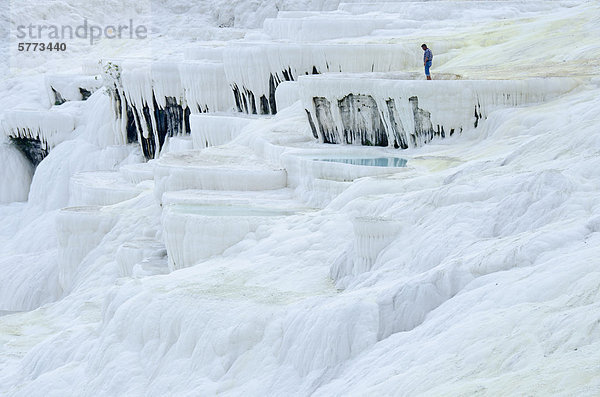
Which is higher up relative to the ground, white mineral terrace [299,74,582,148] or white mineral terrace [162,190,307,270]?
white mineral terrace [299,74,582,148]

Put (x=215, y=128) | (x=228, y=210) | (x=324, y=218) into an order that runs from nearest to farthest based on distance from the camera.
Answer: (x=324, y=218)
(x=228, y=210)
(x=215, y=128)

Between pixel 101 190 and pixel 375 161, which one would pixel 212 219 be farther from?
pixel 101 190

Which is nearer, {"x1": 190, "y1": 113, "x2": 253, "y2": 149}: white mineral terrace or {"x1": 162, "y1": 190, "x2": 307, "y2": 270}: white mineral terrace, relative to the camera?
{"x1": 162, "y1": 190, "x2": 307, "y2": 270}: white mineral terrace

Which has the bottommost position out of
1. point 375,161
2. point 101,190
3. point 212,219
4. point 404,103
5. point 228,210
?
point 101,190

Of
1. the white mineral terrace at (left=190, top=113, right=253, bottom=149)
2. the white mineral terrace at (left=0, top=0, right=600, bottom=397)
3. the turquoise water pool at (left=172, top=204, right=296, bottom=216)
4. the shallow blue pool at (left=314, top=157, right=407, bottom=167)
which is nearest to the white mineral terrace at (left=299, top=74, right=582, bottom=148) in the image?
the white mineral terrace at (left=0, top=0, right=600, bottom=397)

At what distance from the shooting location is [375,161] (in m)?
17.0

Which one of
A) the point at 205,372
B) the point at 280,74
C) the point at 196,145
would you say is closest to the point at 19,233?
the point at 196,145

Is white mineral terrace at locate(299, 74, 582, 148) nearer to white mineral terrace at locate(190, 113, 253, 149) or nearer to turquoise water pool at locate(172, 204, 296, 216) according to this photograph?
turquoise water pool at locate(172, 204, 296, 216)

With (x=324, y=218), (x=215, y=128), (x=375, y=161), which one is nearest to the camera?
(x=324, y=218)

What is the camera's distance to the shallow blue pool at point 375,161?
16.5 meters

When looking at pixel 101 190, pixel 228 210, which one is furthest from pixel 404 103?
pixel 101 190

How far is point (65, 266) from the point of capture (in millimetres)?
20672

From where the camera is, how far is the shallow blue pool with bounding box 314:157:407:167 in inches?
651

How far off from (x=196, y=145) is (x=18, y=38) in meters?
20.8
